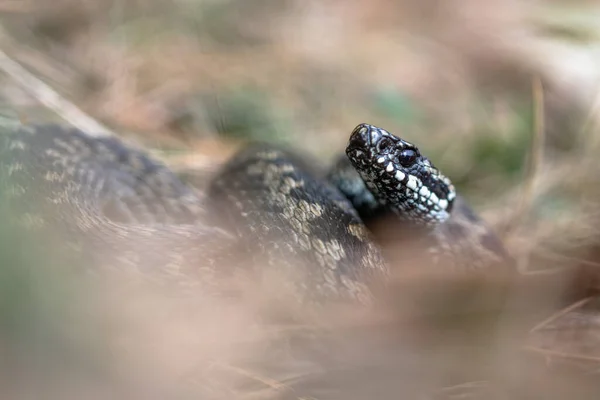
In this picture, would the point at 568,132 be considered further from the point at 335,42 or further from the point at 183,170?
the point at 183,170

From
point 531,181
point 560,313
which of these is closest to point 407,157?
point 560,313

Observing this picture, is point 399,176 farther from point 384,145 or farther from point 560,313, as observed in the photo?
point 560,313

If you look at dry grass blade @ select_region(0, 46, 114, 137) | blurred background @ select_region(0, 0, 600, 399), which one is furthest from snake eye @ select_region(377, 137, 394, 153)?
dry grass blade @ select_region(0, 46, 114, 137)

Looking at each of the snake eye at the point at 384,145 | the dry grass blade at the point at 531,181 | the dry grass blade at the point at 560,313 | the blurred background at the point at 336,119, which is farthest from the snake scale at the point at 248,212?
the dry grass blade at the point at 560,313

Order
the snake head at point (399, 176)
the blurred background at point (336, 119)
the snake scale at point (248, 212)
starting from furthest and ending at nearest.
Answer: the snake head at point (399, 176), the snake scale at point (248, 212), the blurred background at point (336, 119)

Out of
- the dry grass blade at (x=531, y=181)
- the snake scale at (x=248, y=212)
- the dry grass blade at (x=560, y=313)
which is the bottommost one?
the dry grass blade at (x=560, y=313)

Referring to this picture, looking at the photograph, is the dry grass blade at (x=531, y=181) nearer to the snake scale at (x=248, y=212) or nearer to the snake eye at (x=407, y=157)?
the snake scale at (x=248, y=212)

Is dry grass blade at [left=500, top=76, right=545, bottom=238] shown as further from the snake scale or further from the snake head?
the snake head

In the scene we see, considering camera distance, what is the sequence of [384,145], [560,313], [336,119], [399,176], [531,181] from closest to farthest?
[560,313] < [384,145] < [399,176] < [531,181] < [336,119]

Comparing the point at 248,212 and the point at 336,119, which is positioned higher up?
the point at 336,119

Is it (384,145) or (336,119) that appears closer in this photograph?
(384,145)
